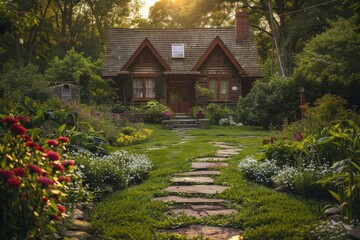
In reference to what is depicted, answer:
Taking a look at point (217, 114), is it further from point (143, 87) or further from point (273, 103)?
point (143, 87)

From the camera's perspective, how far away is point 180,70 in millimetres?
28625

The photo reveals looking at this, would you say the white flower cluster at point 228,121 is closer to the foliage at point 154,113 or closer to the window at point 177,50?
the foliage at point 154,113

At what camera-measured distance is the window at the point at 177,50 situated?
97.3 feet

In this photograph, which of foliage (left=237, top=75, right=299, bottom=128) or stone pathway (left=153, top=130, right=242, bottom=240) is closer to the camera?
stone pathway (left=153, top=130, right=242, bottom=240)

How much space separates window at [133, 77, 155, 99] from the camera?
2889 cm

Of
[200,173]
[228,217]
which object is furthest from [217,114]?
[228,217]

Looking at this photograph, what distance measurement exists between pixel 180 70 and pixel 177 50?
6.68ft

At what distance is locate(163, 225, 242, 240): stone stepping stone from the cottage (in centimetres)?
2325

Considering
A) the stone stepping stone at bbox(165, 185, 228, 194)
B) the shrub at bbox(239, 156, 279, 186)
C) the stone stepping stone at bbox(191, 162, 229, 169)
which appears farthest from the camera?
the stone stepping stone at bbox(191, 162, 229, 169)

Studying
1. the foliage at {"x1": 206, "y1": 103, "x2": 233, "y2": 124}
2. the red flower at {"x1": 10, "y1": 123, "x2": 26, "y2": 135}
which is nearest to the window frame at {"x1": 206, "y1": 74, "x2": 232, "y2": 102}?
the foliage at {"x1": 206, "y1": 103, "x2": 233, "y2": 124}

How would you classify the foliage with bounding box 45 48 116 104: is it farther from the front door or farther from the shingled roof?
the front door

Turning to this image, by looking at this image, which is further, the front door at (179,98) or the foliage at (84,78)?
the front door at (179,98)

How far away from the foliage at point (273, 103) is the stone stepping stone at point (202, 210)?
15.1 m

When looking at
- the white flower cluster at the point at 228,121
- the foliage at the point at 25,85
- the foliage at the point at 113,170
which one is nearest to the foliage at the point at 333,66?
the white flower cluster at the point at 228,121
